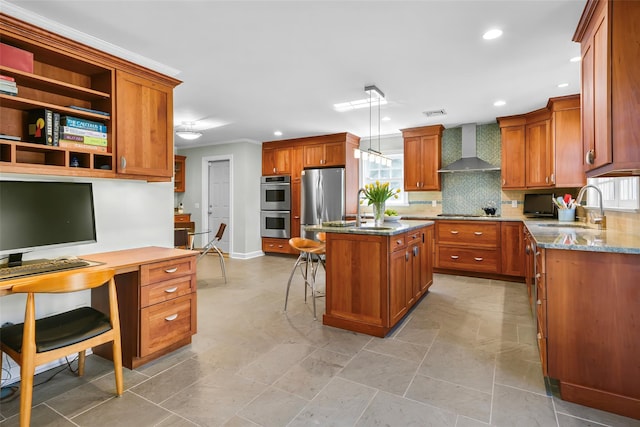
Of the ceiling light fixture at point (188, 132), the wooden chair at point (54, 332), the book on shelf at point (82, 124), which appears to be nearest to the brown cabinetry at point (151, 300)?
the wooden chair at point (54, 332)

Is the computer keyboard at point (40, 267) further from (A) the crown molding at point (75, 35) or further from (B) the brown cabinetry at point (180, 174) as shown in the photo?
(B) the brown cabinetry at point (180, 174)

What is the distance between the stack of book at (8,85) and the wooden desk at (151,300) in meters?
1.13

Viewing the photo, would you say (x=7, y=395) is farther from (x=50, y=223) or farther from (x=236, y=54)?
(x=236, y=54)

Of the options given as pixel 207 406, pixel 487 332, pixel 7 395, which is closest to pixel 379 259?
pixel 487 332

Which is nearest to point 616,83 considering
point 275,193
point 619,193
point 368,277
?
point 619,193

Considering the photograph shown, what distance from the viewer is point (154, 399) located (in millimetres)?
1935

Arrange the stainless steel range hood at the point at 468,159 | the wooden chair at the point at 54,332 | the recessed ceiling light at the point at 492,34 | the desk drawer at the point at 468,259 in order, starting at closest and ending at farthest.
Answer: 1. the wooden chair at the point at 54,332
2. the recessed ceiling light at the point at 492,34
3. the desk drawer at the point at 468,259
4. the stainless steel range hood at the point at 468,159

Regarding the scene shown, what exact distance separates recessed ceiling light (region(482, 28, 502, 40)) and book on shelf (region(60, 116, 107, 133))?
3.00 metres

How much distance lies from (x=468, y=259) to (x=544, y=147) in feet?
6.10

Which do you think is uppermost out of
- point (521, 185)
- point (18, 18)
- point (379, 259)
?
point (18, 18)

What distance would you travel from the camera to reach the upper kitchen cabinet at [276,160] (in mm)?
6723

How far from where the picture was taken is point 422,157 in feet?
18.5

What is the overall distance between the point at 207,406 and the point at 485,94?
13.7ft

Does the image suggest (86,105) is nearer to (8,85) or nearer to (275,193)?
(8,85)
